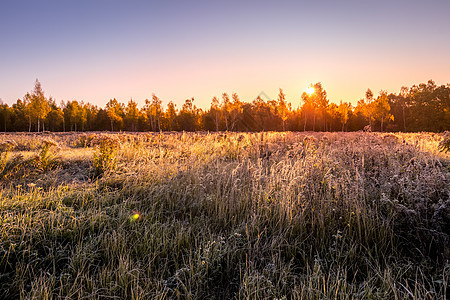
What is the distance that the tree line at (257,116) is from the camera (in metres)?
45.2

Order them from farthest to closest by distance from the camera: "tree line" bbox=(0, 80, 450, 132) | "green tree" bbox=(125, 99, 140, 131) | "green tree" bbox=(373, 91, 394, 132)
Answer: "green tree" bbox=(125, 99, 140, 131)
"tree line" bbox=(0, 80, 450, 132)
"green tree" bbox=(373, 91, 394, 132)

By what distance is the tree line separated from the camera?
148 ft

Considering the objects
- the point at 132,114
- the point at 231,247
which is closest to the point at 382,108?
the point at 231,247

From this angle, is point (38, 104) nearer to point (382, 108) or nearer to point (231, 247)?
point (231, 247)

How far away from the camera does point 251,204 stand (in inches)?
137

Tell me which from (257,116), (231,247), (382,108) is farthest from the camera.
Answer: (257,116)

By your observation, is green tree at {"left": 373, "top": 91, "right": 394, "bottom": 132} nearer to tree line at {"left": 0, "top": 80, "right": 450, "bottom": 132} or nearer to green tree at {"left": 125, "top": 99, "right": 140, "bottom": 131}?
tree line at {"left": 0, "top": 80, "right": 450, "bottom": 132}

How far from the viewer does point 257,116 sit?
51594 mm

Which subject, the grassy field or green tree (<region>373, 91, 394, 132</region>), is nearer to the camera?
the grassy field

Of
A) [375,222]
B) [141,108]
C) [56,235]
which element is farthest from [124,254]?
[141,108]

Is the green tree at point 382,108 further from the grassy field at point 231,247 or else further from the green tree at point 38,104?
the green tree at point 38,104

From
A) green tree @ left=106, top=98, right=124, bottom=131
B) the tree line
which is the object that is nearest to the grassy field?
the tree line

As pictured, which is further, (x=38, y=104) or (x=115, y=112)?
(x=115, y=112)

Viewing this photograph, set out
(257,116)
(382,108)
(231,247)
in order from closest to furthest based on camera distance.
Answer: (231,247) → (382,108) → (257,116)
